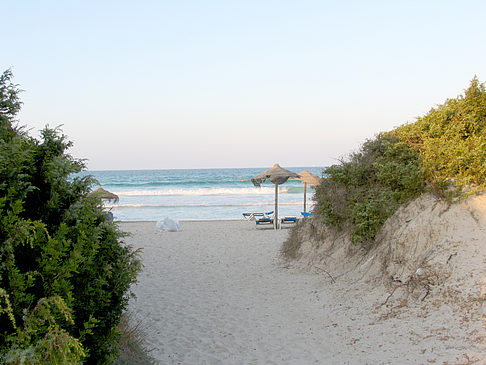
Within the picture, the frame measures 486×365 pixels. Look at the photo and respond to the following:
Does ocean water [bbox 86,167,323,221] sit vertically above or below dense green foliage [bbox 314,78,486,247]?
below

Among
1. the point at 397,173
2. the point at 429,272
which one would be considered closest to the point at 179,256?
the point at 397,173

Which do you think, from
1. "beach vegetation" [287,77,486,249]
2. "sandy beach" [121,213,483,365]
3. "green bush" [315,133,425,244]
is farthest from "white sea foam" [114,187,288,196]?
"beach vegetation" [287,77,486,249]

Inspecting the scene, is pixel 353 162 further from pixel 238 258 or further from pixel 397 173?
pixel 238 258

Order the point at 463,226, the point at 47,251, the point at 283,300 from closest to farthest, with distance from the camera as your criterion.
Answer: the point at 47,251 → the point at 463,226 → the point at 283,300

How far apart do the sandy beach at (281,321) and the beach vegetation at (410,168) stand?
1.45 m

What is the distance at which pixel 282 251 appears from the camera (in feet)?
36.2

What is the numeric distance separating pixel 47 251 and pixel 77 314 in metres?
0.77

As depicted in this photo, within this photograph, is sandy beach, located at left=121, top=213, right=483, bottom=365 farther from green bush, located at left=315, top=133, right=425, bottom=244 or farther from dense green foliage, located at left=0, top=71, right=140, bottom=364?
dense green foliage, located at left=0, top=71, right=140, bottom=364

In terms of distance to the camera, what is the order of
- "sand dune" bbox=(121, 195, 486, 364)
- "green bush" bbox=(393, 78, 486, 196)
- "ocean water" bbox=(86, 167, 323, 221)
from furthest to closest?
"ocean water" bbox=(86, 167, 323, 221) < "green bush" bbox=(393, 78, 486, 196) < "sand dune" bbox=(121, 195, 486, 364)

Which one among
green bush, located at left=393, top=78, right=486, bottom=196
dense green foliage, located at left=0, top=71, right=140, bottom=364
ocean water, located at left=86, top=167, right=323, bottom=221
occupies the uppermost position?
green bush, located at left=393, top=78, right=486, bottom=196

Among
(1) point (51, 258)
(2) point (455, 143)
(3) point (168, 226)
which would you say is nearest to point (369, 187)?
(2) point (455, 143)

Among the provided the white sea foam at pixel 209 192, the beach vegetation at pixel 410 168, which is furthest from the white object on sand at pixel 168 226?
the white sea foam at pixel 209 192

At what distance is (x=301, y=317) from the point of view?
21.1 ft

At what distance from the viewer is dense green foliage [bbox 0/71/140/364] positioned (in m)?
2.54
